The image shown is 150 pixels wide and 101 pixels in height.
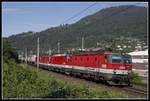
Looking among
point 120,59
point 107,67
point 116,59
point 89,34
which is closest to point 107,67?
point 107,67

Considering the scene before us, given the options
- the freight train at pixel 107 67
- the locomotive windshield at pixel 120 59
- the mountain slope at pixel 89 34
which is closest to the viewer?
the freight train at pixel 107 67

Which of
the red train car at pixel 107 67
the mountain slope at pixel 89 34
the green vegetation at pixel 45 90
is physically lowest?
the green vegetation at pixel 45 90

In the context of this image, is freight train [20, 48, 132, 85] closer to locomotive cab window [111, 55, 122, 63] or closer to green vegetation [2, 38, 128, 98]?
locomotive cab window [111, 55, 122, 63]

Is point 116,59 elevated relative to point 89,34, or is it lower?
lower

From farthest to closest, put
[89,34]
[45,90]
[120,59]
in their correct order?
1. [89,34]
2. [120,59]
3. [45,90]

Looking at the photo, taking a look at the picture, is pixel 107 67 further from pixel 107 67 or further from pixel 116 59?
pixel 116 59

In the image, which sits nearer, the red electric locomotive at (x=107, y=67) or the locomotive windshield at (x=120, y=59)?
the red electric locomotive at (x=107, y=67)

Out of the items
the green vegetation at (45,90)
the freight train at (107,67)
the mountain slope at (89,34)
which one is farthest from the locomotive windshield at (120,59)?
the mountain slope at (89,34)

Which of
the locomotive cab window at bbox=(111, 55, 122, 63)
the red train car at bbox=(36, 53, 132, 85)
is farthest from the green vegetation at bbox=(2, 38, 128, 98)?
the locomotive cab window at bbox=(111, 55, 122, 63)

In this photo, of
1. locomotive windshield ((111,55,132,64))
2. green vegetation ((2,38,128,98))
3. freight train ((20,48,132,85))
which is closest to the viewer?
green vegetation ((2,38,128,98))

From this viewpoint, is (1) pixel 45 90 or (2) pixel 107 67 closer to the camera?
(1) pixel 45 90

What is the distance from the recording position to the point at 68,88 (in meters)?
18.4

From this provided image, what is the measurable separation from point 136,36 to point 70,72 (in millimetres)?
59243

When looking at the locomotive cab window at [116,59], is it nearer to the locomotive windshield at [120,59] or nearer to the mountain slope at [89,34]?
the locomotive windshield at [120,59]
